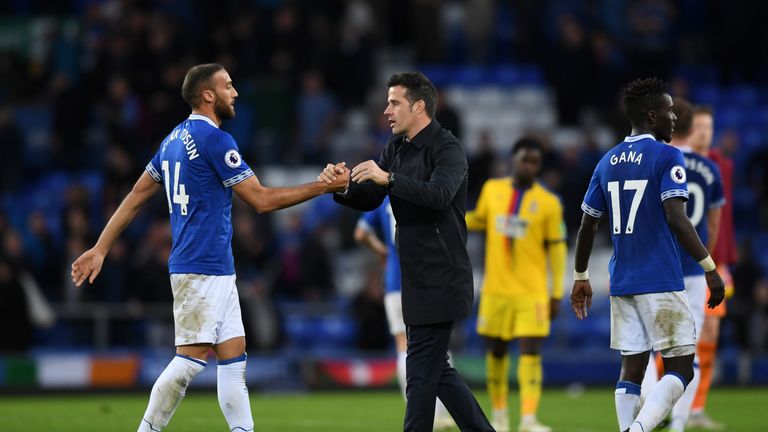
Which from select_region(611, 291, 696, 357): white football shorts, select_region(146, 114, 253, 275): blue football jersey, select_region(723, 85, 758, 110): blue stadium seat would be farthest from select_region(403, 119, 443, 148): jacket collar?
select_region(723, 85, 758, 110): blue stadium seat

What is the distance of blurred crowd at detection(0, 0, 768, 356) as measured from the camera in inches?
743

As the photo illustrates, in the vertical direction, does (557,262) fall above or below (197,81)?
below

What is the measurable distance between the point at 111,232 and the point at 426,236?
6.90ft

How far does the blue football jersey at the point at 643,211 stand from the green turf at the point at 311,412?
371 centimetres

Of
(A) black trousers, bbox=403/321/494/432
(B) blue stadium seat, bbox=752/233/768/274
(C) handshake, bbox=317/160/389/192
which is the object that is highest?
(C) handshake, bbox=317/160/389/192

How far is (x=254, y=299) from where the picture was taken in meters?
18.4

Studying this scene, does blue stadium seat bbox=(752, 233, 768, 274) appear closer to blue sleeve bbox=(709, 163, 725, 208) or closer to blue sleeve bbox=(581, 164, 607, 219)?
blue sleeve bbox=(709, 163, 725, 208)

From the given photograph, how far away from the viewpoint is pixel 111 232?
852 cm

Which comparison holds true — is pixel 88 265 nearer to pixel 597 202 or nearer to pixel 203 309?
pixel 203 309

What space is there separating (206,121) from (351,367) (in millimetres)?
10452

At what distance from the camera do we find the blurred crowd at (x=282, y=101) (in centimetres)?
1888

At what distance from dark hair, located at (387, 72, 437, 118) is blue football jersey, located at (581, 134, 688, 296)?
125 cm

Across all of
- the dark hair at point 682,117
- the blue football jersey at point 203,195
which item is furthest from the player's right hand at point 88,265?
the dark hair at point 682,117

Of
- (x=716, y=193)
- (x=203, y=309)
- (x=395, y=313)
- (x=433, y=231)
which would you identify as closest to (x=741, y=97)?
(x=716, y=193)
